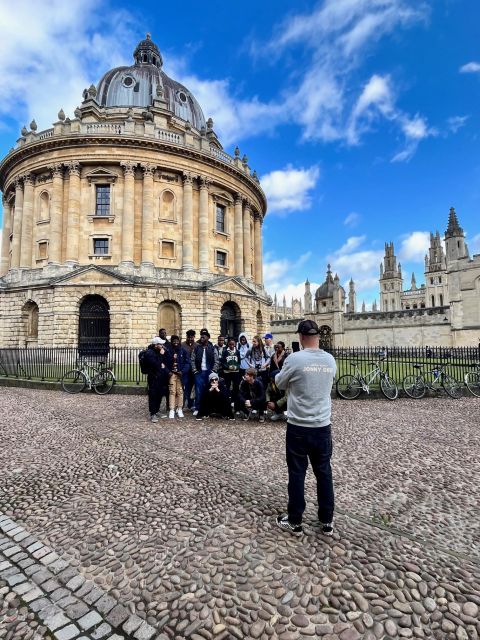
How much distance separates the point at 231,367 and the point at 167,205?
2273cm

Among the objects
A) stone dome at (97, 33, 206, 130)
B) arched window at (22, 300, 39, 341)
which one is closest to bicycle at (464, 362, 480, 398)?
arched window at (22, 300, 39, 341)

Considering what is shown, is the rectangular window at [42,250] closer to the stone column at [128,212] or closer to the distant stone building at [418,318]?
the stone column at [128,212]

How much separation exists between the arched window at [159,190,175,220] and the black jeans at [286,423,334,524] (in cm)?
2673

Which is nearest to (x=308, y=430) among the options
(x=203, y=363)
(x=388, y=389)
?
(x=203, y=363)

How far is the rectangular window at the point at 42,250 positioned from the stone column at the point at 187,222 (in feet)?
34.1

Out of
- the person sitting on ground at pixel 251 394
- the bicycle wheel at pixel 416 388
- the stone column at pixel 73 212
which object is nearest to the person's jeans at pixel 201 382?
the person sitting on ground at pixel 251 394

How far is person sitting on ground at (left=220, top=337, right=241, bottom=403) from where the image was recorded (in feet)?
27.6

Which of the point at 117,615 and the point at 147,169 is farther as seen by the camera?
the point at 147,169

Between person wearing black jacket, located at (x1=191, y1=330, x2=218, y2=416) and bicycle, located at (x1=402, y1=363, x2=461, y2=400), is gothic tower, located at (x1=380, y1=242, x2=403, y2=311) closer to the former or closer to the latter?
bicycle, located at (x1=402, y1=363, x2=461, y2=400)

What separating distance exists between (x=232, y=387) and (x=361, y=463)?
4.09 metres

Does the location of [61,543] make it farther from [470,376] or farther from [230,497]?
[470,376]

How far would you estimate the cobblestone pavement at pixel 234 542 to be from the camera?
2215 mm

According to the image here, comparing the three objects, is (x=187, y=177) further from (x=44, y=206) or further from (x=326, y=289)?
(x=326, y=289)

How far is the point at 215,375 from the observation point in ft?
26.3
